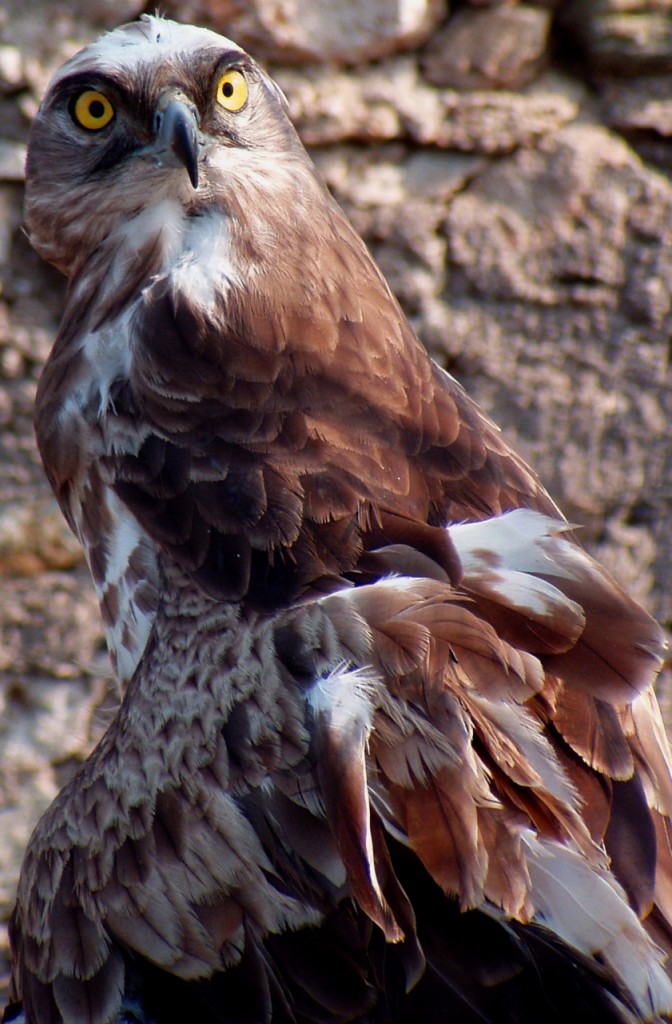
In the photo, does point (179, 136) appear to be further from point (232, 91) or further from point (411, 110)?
point (411, 110)

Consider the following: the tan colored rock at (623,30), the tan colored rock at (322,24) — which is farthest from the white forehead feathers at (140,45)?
the tan colored rock at (623,30)

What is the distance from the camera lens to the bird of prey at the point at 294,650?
65.5 inches

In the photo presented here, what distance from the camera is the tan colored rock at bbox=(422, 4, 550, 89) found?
11.6ft

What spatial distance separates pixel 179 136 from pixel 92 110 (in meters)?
0.28

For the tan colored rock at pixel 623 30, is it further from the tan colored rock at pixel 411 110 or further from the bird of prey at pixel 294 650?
the bird of prey at pixel 294 650

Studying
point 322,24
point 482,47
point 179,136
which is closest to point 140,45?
point 179,136

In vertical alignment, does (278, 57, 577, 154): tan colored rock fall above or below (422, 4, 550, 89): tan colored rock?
below

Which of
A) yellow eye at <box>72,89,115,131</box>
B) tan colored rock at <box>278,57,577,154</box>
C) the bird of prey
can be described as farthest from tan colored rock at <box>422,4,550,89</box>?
yellow eye at <box>72,89,115,131</box>

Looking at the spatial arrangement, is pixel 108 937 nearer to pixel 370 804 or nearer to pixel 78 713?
pixel 370 804

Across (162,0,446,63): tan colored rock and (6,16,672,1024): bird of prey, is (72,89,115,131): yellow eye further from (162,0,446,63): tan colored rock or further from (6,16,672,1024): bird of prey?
(162,0,446,63): tan colored rock

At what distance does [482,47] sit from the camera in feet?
11.7

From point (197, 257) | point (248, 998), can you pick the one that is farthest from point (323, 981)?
point (197, 257)

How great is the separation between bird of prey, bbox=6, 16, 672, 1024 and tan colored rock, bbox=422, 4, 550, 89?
1424 millimetres

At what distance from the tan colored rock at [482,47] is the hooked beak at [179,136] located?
167cm
